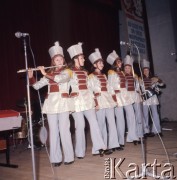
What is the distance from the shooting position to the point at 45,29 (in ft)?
22.6

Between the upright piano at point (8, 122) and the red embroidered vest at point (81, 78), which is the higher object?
the red embroidered vest at point (81, 78)

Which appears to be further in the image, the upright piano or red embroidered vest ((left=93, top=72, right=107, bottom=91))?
red embroidered vest ((left=93, top=72, right=107, bottom=91))

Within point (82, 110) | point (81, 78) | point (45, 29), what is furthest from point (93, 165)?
point (45, 29)

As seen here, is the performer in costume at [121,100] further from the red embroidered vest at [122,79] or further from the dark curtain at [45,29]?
the dark curtain at [45,29]

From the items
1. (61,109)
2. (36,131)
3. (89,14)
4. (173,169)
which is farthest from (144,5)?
(173,169)

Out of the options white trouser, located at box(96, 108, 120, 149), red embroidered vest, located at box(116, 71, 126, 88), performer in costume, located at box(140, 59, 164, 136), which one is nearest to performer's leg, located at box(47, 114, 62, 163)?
white trouser, located at box(96, 108, 120, 149)

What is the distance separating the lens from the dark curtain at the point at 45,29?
607cm

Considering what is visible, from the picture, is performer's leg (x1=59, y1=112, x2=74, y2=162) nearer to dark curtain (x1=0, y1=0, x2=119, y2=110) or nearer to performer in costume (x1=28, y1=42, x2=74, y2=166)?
performer in costume (x1=28, y1=42, x2=74, y2=166)

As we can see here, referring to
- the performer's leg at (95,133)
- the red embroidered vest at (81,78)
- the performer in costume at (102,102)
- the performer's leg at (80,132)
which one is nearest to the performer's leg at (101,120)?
the performer in costume at (102,102)

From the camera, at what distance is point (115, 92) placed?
4.93m

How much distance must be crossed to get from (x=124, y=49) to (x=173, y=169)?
633 centimetres

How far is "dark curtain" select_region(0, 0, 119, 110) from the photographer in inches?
239

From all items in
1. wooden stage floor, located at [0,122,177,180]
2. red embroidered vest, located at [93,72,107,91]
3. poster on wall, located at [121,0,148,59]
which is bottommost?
wooden stage floor, located at [0,122,177,180]

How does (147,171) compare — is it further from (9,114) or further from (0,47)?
(0,47)
